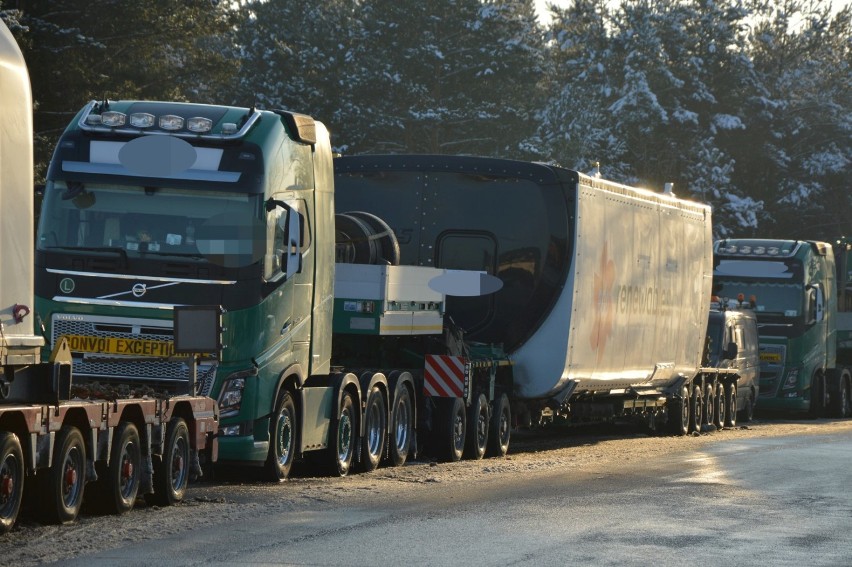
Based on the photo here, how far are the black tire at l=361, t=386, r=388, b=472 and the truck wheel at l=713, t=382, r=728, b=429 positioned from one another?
1532 cm

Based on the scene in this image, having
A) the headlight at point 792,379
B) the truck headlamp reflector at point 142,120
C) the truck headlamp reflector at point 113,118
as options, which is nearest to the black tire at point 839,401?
the headlight at point 792,379

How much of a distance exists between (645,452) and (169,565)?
45.1 ft

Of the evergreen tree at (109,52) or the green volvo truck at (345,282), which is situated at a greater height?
the evergreen tree at (109,52)

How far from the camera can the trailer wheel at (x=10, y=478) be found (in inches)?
439

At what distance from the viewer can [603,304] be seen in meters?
24.1

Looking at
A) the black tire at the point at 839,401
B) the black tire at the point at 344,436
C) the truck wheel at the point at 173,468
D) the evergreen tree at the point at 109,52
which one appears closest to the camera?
the truck wheel at the point at 173,468

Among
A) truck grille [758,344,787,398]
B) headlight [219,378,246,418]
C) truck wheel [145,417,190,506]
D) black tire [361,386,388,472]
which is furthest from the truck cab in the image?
truck wheel [145,417,190,506]

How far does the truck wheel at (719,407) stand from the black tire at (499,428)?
11.6 meters

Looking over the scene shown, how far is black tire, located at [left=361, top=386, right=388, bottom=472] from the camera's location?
18.7 meters

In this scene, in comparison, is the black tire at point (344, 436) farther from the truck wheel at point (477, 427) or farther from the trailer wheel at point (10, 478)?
the trailer wheel at point (10, 478)

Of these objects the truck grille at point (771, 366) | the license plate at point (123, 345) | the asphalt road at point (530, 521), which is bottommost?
the asphalt road at point (530, 521)

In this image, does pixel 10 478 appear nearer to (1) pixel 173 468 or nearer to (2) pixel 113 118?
(1) pixel 173 468

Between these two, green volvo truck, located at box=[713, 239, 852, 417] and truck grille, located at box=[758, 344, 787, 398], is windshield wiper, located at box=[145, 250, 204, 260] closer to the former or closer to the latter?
green volvo truck, located at box=[713, 239, 852, 417]

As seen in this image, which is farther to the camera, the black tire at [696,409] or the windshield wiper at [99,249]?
the black tire at [696,409]
